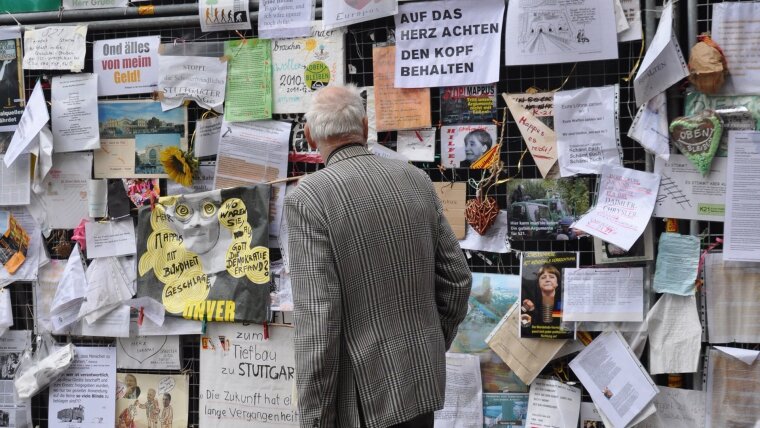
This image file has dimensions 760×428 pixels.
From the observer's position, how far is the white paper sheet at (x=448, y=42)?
159 inches

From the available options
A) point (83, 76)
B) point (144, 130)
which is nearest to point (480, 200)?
point (144, 130)

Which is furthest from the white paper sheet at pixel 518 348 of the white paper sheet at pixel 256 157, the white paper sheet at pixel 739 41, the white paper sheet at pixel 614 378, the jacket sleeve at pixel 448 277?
the white paper sheet at pixel 739 41

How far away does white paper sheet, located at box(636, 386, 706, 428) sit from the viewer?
380 centimetres

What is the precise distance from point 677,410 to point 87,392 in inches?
122

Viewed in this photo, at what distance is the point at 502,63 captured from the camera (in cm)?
407

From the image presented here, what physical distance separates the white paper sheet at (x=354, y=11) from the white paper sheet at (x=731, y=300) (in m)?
1.86

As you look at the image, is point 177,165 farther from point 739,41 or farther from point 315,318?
point 739,41

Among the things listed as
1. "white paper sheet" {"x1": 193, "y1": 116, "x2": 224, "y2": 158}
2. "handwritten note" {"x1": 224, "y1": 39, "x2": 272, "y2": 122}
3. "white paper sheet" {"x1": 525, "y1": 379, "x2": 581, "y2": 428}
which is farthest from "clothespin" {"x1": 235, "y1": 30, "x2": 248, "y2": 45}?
"white paper sheet" {"x1": 525, "y1": 379, "x2": 581, "y2": 428}

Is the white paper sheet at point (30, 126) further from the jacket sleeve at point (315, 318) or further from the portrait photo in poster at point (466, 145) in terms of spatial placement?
the jacket sleeve at point (315, 318)

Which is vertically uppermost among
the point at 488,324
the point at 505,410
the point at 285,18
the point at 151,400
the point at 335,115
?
the point at 285,18

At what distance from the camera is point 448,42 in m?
4.12

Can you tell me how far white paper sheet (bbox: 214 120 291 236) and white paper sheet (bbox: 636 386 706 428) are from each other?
2.02 m

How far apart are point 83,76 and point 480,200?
90.0 inches

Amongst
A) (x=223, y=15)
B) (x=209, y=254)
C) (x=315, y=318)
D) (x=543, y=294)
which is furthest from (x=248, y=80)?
(x=315, y=318)
